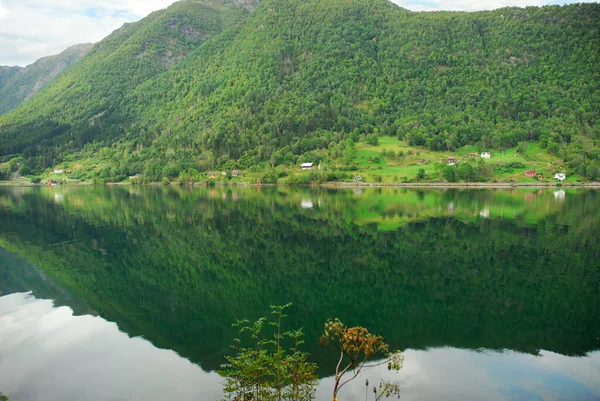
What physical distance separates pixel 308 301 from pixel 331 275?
19.0ft

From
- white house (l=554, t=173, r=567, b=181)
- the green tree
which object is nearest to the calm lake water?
white house (l=554, t=173, r=567, b=181)

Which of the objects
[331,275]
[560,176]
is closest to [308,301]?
[331,275]

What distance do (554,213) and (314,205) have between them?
120ft

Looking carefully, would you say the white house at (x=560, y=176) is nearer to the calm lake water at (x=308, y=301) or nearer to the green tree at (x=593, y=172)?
the green tree at (x=593, y=172)

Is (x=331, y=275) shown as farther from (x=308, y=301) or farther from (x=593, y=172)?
(x=593, y=172)

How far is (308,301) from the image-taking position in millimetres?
25016

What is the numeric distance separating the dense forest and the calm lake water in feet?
0.44

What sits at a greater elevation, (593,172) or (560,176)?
(593,172)

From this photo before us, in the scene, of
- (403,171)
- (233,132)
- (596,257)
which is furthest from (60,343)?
(233,132)

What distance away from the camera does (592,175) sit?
126 m

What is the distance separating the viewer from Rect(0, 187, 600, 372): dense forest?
21188 mm

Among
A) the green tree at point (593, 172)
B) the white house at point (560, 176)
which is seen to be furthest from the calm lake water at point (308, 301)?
the green tree at point (593, 172)

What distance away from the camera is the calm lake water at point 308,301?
16734 mm

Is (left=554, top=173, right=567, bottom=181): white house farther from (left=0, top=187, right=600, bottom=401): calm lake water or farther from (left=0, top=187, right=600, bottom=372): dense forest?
(left=0, top=187, right=600, bottom=401): calm lake water
